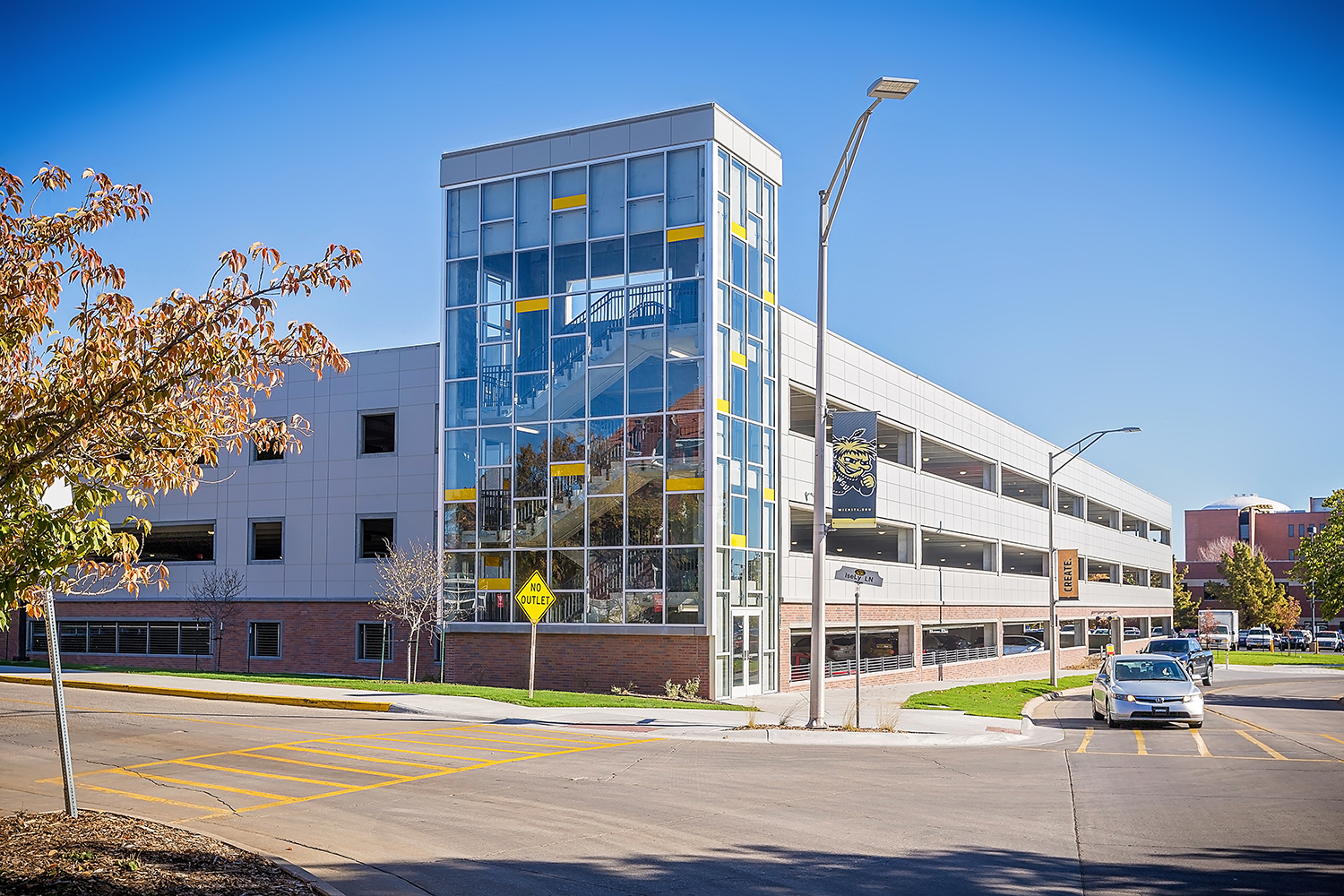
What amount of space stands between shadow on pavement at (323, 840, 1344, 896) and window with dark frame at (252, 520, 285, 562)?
3228cm

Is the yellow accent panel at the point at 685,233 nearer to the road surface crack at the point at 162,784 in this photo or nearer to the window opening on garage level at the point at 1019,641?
the road surface crack at the point at 162,784

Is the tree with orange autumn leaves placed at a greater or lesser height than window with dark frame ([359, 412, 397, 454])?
lesser

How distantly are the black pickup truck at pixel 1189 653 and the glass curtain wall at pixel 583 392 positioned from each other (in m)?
22.9

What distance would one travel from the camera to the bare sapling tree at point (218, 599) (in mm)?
39438

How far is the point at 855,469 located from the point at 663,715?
34.8ft

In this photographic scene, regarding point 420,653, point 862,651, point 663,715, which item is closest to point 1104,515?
point 862,651

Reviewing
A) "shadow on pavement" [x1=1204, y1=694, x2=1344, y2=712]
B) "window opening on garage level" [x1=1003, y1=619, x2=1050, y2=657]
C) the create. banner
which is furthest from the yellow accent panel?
"window opening on garage level" [x1=1003, y1=619, x2=1050, y2=657]

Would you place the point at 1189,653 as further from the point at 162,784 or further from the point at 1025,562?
the point at 162,784

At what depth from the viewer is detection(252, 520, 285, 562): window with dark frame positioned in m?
40.2

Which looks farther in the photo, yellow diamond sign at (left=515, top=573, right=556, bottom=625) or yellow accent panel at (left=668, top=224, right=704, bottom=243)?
yellow accent panel at (left=668, top=224, right=704, bottom=243)

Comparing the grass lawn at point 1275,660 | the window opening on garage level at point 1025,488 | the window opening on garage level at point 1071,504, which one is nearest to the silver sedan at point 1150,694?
the window opening on garage level at point 1025,488

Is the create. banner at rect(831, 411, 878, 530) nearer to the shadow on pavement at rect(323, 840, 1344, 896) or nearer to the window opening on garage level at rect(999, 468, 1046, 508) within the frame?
the shadow on pavement at rect(323, 840, 1344, 896)

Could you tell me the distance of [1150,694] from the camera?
24078 millimetres

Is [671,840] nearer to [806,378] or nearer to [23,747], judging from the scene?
[23,747]
